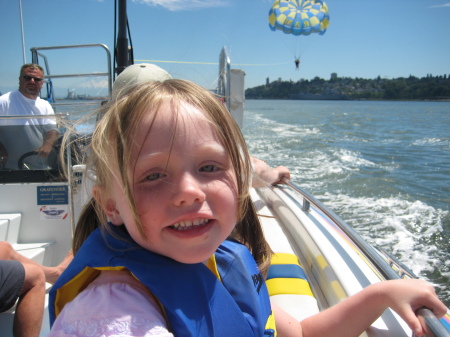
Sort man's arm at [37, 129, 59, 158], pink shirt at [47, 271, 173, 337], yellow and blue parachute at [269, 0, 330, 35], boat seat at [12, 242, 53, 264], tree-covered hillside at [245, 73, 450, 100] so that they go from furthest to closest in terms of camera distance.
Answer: tree-covered hillside at [245, 73, 450, 100]
yellow and blue parachute at [269, 0, 330, 35]
man's arm at [37, 129, 59, 158]
boat seat at [12, 242, 53, 264]
pink shirt at [47, 271, 173, 337]

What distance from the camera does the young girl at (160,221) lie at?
2.23ft

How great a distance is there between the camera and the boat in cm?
140

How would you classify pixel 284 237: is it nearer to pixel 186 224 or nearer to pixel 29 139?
pixel 186 224

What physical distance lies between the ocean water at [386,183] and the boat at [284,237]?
5.91ft

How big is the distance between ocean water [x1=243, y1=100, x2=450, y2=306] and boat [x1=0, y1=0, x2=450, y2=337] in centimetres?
180

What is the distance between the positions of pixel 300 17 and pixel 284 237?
515 inches

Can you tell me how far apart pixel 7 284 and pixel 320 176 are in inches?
253

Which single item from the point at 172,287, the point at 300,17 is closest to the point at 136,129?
the point at 172,287

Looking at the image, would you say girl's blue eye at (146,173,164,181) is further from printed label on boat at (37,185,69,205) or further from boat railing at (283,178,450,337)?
printed label on boat at (37,185,69,205)

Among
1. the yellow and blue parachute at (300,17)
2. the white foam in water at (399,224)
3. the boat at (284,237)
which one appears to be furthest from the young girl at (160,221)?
the yellow and blue parachute at (300,17)

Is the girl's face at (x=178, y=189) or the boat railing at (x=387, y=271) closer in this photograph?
the girl's face at (x=178, y=189)

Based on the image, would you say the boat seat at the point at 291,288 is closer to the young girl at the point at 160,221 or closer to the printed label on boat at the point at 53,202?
the young girl at the point at 160,221

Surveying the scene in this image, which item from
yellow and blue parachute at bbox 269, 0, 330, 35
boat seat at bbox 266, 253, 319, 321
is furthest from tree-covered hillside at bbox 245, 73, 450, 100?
boat seat at bbox 266, 253, 319, 321

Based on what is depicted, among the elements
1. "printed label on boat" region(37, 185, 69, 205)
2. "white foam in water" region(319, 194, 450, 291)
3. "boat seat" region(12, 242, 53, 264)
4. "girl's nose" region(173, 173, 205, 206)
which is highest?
"girl's nose" region(173, 173, 205, 206)
